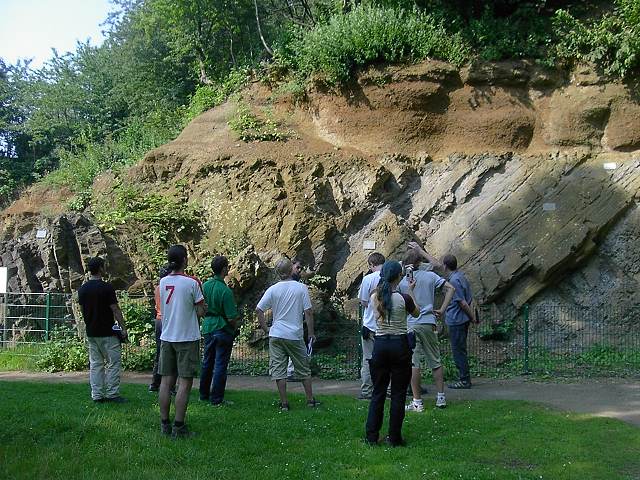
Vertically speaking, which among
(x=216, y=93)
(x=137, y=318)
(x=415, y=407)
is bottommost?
(x=415, y=407)

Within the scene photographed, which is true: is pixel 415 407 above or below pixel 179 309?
below

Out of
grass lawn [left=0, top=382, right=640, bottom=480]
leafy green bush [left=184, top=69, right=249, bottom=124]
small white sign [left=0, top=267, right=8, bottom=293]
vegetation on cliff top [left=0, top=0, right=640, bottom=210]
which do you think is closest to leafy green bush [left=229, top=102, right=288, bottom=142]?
vegetation on cliff top [left=0, top=0, right=640, bottom=210]

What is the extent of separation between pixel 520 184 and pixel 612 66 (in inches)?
150

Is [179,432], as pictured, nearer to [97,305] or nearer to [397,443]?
[397,443]

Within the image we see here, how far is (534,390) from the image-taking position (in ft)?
35.2

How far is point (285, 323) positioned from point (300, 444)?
75.6 inches

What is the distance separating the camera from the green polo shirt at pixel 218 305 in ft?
29.3

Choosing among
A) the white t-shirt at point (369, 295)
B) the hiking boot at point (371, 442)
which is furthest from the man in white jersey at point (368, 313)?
the hiking boot at point (371, 442)

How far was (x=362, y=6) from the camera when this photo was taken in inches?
757

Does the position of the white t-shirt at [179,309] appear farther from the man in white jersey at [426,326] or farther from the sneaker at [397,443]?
the man in white jersey at [426,326]

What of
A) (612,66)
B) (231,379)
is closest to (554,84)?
(612,66)

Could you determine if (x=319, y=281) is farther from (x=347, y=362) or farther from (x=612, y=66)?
(x=612, y=66)

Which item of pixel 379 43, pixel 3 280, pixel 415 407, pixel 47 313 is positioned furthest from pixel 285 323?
pixel 379 43

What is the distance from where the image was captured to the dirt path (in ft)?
30.5
